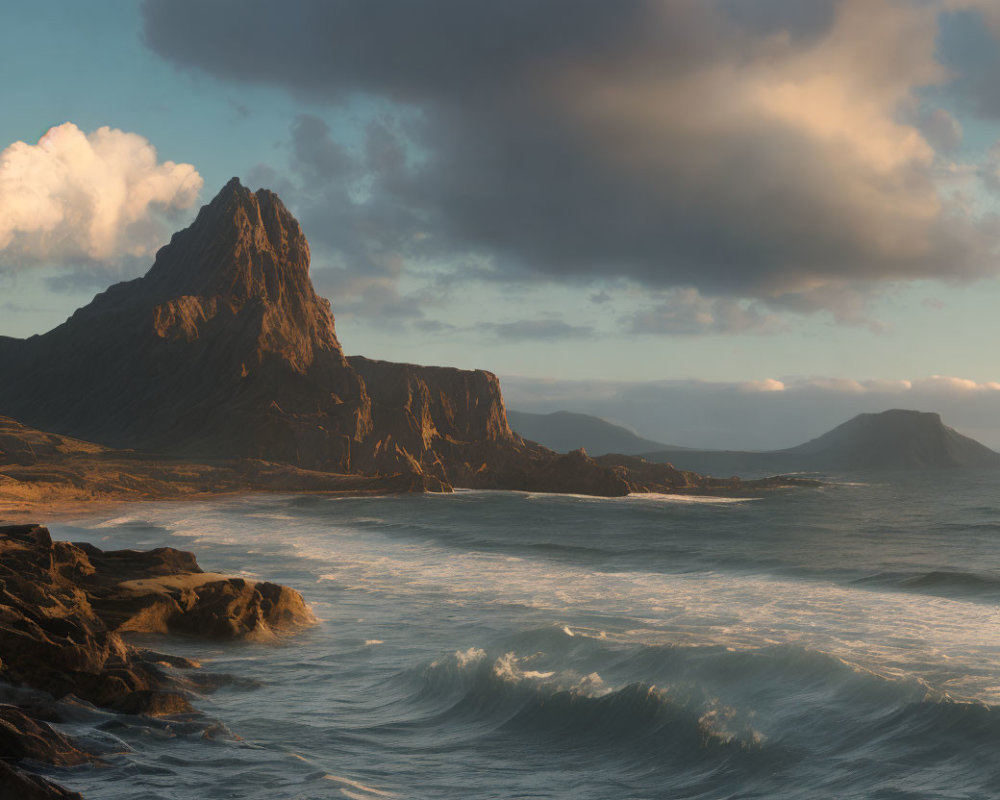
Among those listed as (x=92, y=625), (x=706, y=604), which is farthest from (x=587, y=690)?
(x=706, y=604)

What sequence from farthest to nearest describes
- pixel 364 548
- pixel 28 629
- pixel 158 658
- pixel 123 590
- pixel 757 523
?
pixel 757 523 → pixel 364 548 → pixel 123 590 → pixel 158 658 → pixel 28 629

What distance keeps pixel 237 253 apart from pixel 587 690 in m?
130

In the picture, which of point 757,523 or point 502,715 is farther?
point 757,523

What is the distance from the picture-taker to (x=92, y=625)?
54.9 ft

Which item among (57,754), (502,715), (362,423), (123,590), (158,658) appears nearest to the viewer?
(57,754)

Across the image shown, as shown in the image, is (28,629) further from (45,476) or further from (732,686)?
(45,476)

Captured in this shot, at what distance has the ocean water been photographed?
11.5m

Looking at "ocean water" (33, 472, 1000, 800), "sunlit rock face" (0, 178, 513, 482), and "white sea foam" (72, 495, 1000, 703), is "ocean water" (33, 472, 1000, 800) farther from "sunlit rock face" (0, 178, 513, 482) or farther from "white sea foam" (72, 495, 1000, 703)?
"sunlit rock face" (0, 178, 513, 482)

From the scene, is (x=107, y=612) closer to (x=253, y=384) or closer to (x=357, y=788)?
(x=357, y=788)

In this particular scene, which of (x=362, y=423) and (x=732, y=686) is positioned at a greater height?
(x=362, y=423)

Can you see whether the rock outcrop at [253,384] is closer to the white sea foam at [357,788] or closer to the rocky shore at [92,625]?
the rocky shore at [92,625]

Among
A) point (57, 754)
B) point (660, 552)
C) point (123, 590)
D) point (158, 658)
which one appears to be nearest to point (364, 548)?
point (660, 552)

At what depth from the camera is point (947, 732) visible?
42.0 ft

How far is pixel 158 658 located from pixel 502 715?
670 centimetres
